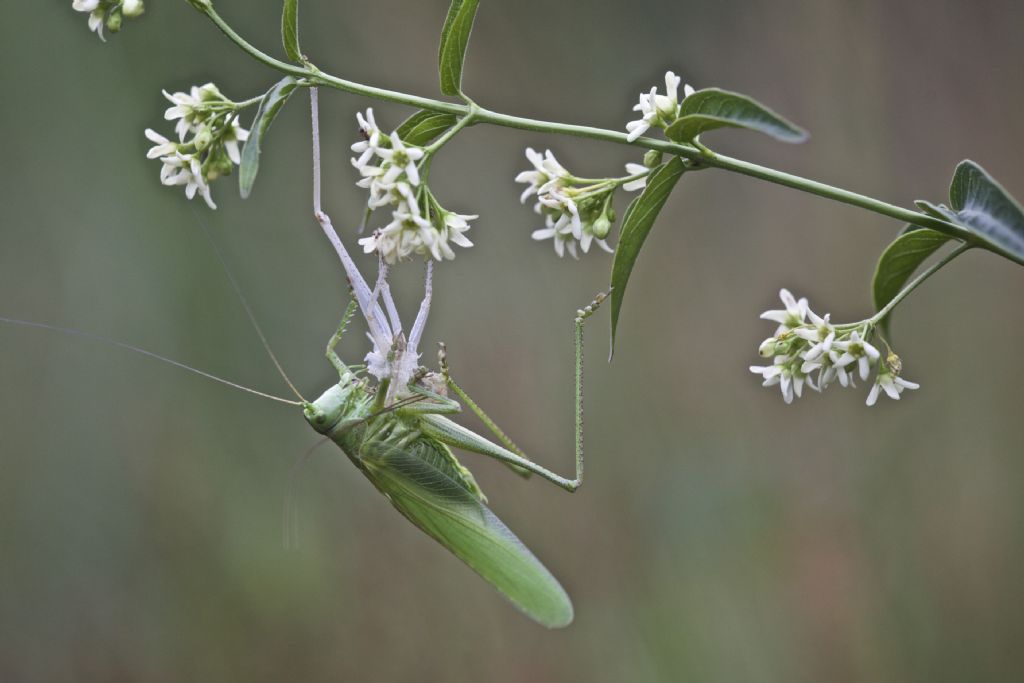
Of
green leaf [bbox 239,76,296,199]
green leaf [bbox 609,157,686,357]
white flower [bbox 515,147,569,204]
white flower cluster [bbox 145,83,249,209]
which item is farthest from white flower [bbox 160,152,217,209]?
green leaf [bbox 609,157,686,357]

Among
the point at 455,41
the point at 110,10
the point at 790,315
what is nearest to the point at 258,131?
the point at 455,41

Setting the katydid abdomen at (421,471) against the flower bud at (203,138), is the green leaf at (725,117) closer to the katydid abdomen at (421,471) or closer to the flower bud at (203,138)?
the flower bud at (203,138)

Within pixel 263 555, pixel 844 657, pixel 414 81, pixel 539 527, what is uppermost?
pixel 414 81

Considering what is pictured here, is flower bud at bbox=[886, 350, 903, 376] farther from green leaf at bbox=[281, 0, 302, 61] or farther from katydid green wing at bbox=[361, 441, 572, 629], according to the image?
green leaf at bbox=[281, 0, 302, 61]

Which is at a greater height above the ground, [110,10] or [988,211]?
[110,10]

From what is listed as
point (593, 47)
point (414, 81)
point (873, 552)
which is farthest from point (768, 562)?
point (414, 81)

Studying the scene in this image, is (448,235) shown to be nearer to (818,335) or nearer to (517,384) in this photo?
(818,335)

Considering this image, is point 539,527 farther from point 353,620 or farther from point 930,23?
point 930,23

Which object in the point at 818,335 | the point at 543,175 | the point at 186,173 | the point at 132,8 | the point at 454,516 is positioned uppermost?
the point at 132,8
